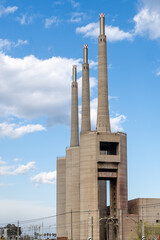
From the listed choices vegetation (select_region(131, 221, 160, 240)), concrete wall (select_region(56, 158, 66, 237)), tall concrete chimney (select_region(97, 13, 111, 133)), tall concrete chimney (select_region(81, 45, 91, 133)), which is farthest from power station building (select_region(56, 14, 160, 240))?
concrete wall (select_region(56, 158, 66, 237))

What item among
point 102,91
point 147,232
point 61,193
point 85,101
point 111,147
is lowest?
point 147,232

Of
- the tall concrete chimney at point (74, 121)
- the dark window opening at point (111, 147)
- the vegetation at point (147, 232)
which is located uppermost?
the tall concrete chimney at point (74, 121)

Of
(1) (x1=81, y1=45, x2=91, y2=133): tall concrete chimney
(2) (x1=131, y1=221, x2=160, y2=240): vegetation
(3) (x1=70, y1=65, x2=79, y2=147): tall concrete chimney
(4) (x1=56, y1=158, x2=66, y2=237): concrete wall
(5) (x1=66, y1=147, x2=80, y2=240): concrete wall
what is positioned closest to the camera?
(2) (x1=131, y1=221, x2=160, y2=240): vegetation

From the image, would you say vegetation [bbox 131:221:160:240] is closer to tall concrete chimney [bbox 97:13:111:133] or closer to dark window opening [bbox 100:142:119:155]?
dark window opening [bbox 100:142:119:155]

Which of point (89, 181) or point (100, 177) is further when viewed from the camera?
point (100, 177)

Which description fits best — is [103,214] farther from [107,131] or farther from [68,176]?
[107,131]

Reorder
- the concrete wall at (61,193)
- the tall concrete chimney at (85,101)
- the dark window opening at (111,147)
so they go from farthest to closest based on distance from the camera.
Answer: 1. the concrete wall at (61,193)
2. the tall concrete chimney at (85,101)
3. the dark window opening at (111,147)

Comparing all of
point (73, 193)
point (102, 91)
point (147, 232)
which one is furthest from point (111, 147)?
point (147, 232)

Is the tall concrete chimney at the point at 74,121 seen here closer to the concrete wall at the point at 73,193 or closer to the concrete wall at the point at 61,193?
the concrete wall at the point at 73,193

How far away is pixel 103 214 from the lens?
144375 millimetres

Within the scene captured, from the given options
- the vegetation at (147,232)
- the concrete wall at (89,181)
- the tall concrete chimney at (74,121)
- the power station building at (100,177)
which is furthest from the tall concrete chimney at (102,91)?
the vegetation at (147,232)

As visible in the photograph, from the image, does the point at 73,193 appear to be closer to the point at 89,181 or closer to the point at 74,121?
the point at 89,181

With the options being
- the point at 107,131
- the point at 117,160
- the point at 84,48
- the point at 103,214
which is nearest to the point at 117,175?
the point at 117,160

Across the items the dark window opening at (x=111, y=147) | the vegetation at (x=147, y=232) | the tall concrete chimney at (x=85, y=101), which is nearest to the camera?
the vegetation at (x=147, y=232)
